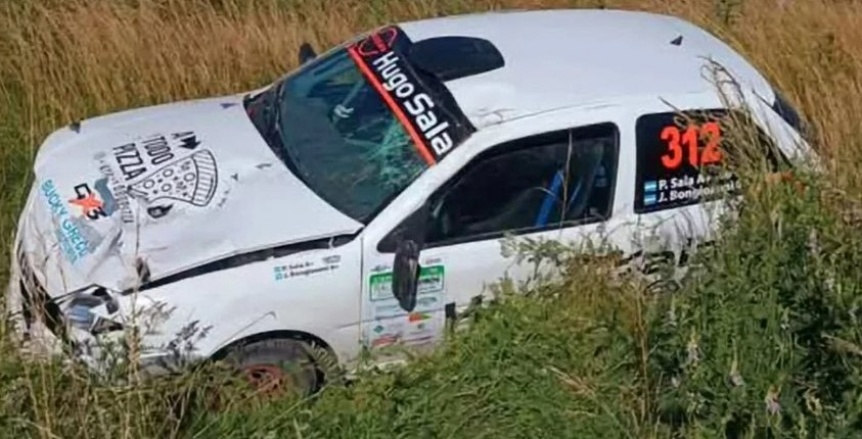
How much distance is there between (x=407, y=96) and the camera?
6.20 meters

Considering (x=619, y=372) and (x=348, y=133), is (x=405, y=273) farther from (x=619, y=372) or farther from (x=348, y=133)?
(x=619, y=372)

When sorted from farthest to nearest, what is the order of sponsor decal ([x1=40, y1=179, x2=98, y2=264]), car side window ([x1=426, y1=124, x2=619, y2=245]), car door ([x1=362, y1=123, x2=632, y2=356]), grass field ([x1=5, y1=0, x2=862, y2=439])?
1. car side window ([x1=426, y1=124, x2=619, y2=245])
2. car door ([x1=362, y1=123, x2=632, y2=356])
3. sponsor decal ([x1=40, y1=179, x2=98, y2=264])
4. grass field ([x1=5, y1=0, x2=862, y2=439])

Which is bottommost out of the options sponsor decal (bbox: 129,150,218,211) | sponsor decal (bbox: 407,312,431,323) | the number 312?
sponsor decal (bbox: 407,312,431,323)

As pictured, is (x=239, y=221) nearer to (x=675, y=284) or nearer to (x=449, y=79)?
(x=449, y=79)

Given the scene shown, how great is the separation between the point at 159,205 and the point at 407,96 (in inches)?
46.6

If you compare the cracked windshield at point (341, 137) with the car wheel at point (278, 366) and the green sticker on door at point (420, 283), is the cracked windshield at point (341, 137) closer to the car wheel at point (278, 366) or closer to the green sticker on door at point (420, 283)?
the green sticker on door at point (420, 283)

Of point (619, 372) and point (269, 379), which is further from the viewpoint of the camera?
point (269, 379)

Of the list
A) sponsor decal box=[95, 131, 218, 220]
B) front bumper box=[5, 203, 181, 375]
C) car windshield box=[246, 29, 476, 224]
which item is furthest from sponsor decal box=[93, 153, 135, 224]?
car windshield box=[246, 29, 476, 224]

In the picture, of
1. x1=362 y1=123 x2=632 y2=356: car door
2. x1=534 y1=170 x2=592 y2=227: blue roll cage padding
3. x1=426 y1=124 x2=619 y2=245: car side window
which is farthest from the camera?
x1=534 y1=170 x2=592 y2=227: blue roll cage padding

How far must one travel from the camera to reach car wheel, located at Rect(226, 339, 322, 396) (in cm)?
Result: 556

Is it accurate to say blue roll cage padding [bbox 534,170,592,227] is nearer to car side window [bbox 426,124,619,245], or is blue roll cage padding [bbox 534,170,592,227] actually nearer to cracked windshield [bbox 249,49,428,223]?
car side window [bbox 426,124,619,245]

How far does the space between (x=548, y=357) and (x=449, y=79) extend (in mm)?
1359

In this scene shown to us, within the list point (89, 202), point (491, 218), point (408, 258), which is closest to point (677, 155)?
point (491, 218)

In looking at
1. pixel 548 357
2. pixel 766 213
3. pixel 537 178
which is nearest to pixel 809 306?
pixel 766 213
